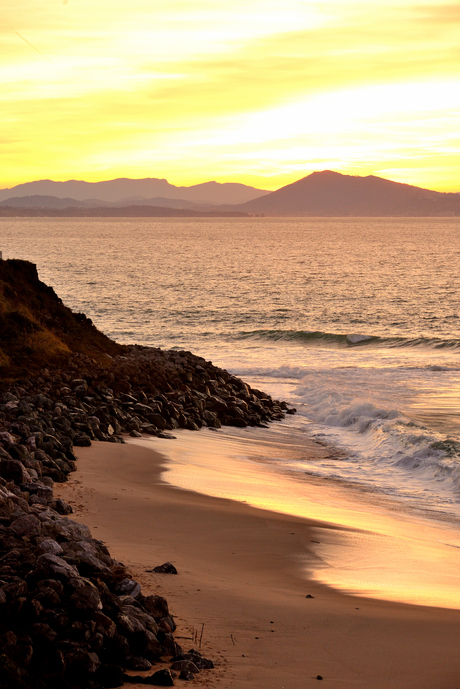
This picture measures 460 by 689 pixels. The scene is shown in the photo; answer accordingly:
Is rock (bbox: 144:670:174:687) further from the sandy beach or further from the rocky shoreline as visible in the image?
the sandy beach

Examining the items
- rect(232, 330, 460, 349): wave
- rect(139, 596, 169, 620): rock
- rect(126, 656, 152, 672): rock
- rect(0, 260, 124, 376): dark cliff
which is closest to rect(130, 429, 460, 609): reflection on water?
rect(139, 596, 169, 620): rock

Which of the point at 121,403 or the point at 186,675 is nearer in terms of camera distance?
the point at 186,675

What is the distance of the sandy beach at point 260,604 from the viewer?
5.67 metres

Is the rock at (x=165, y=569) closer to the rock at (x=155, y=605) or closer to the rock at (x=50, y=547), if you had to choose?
the rock at (x=155, y=605)

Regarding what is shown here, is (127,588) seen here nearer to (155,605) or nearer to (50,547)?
(155,605)

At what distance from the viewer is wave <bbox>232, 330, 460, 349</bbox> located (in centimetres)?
3769

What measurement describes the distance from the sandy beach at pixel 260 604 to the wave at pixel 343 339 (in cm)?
2866

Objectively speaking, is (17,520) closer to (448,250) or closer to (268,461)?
(268,461)

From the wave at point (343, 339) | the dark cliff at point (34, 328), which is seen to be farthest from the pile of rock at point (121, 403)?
the wave at point (343, 339)

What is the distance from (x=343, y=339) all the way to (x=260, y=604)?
33.6m

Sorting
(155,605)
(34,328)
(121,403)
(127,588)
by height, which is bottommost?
(121,403)

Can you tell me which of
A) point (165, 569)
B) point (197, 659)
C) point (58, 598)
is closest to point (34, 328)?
point (165, 569)

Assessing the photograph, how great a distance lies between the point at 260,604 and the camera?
269 inches

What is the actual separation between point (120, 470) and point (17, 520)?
531 cm
